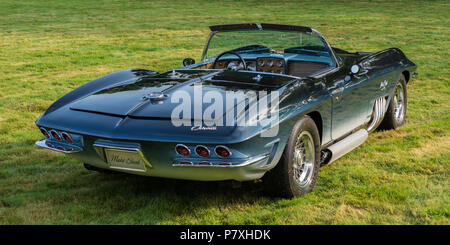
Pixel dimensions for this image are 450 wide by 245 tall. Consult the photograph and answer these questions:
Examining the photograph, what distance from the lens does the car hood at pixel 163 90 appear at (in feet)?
12.5

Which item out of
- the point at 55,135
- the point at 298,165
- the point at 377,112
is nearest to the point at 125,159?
the point at 55,135

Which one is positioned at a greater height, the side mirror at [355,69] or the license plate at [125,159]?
the side mirror at [355,69]

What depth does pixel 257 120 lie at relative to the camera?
3545 mm

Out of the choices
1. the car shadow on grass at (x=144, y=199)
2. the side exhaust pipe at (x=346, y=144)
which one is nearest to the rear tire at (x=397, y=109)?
the side exhaust pipe at (x=346, y=144)

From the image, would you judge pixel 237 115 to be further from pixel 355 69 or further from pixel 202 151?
pixel 355 69

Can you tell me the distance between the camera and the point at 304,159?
13.8 ft

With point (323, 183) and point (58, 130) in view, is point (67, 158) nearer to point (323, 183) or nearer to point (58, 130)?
point (58, 130)

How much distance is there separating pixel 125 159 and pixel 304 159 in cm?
142

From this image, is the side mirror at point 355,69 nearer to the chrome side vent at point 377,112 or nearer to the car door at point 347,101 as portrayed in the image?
the car door at point 347,101

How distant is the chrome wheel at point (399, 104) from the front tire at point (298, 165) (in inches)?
86.1

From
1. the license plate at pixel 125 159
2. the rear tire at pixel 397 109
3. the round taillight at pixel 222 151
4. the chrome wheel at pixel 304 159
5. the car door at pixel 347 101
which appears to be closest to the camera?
the round taillight at pixel 222 151

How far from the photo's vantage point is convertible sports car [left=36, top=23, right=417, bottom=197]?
11.5 ft

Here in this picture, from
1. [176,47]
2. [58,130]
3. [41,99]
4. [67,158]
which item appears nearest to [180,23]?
[176,47]
